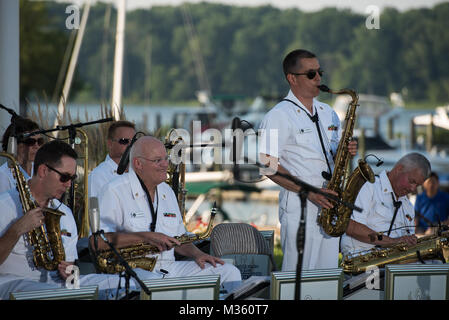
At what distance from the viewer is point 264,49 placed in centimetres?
5431

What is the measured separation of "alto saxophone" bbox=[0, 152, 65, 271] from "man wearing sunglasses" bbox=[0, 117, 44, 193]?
3.21 ft

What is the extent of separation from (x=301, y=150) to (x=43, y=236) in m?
1.86

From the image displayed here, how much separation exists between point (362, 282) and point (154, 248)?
133 cm


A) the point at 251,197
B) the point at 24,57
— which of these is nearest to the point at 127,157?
the point at 251,197

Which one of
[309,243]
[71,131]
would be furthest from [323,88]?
[71,131]

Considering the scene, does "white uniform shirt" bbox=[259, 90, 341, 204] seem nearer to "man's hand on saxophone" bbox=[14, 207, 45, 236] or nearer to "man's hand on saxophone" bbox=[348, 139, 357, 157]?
"man's hand on saxophone" bbox=[348, 139, 357, 157]

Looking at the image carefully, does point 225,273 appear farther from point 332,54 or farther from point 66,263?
point 332,54

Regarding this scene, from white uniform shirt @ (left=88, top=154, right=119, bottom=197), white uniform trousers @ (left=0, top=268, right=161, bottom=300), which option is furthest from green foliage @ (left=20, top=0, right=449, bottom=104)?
white uniform trousers @ (left=0, top=268, right=161, bottom=300)

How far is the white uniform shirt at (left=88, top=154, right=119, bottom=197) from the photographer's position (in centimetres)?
589

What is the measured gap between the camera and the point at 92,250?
414 cm

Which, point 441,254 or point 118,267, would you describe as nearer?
point 118,267

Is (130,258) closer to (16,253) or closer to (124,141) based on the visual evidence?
(16,253)

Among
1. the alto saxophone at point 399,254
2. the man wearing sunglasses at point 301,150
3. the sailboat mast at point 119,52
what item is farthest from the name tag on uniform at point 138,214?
the sailboat mast at point 119,52

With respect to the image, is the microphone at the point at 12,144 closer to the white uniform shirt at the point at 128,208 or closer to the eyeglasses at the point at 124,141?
the white uniform shirt at the point at 128,208
